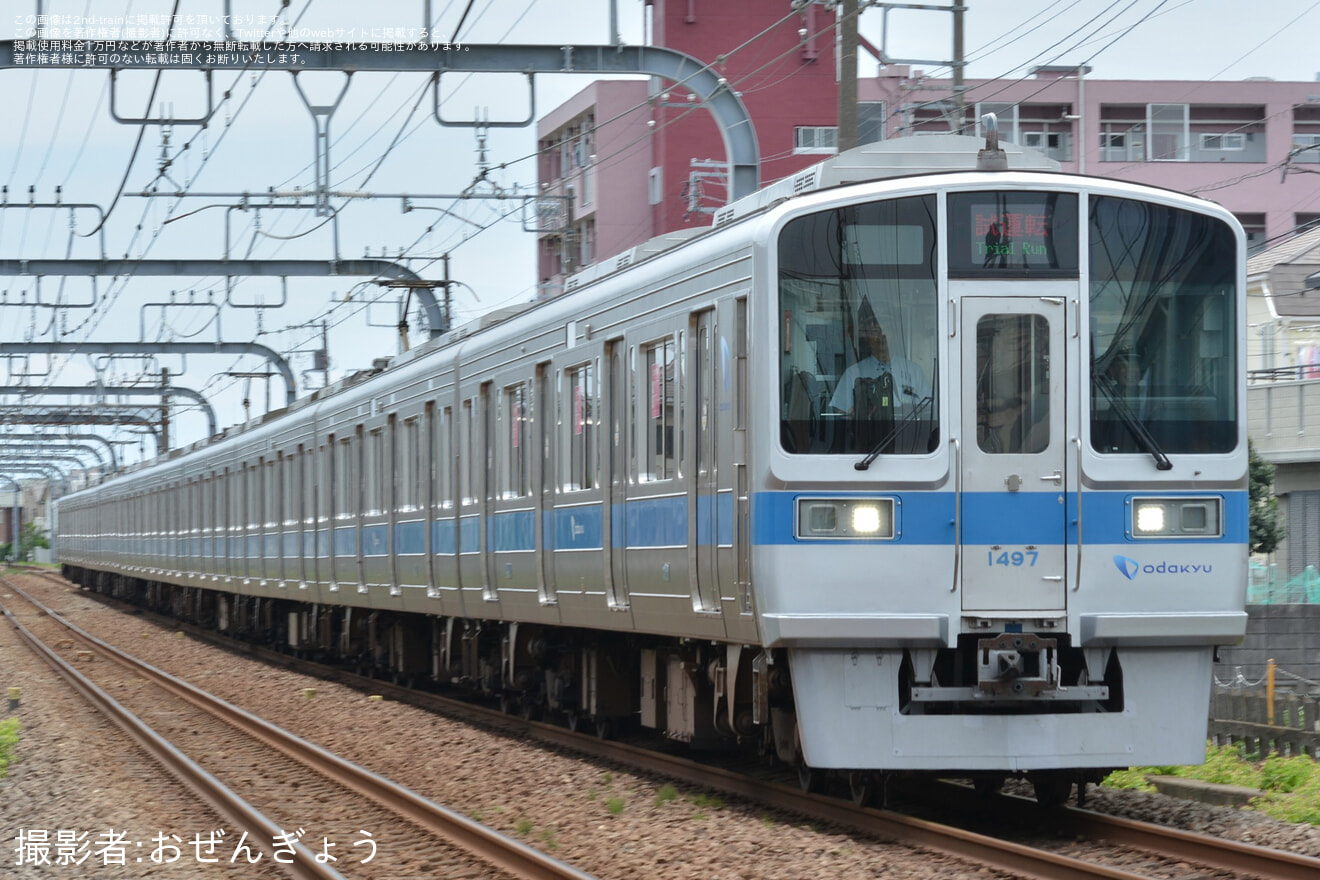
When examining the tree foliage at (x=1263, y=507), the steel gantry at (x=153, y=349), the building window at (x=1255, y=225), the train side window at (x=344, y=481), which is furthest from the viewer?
the building window at (x=1255, y=225)

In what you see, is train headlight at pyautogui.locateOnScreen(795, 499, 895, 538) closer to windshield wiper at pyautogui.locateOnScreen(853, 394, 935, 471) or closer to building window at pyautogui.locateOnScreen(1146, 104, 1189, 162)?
windshield wiper at pyautogui.locateOnScreen(853, 394, 935, 471)

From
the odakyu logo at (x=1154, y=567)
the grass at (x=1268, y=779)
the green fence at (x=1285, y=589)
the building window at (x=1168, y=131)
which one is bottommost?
the grass at (x=1268, y=779)

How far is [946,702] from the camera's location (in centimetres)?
824

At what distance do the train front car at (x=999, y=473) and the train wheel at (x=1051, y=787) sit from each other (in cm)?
16

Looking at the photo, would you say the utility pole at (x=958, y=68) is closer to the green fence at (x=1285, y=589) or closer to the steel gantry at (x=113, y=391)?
the green fence at (x=1285, y=589)

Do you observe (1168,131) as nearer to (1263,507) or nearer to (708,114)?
(708,114)

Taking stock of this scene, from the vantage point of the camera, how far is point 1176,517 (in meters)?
8.37

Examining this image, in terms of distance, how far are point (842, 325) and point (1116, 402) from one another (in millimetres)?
1262

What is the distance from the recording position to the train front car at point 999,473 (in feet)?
26.6

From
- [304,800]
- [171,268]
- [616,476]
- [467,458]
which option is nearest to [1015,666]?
[616,476]

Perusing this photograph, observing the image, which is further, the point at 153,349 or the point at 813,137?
the point at 813,137

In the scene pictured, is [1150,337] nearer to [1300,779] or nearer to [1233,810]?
[1233,810]

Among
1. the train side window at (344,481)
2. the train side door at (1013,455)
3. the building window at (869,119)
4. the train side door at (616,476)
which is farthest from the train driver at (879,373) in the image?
the building window at (869,119)

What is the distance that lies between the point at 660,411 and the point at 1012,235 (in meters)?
2.48
